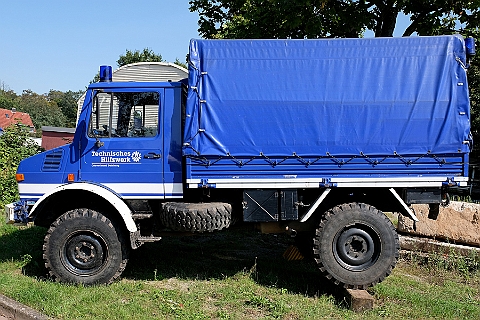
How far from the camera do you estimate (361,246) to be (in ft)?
18.7

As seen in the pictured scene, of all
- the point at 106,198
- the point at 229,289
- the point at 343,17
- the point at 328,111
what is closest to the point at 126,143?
the point at 106,198

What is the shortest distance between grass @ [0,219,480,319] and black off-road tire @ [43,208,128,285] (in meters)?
0.22

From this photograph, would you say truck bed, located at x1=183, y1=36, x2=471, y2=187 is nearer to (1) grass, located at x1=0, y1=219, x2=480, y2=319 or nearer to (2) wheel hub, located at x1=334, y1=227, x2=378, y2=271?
(2) wheel hub, located at x1=334, y1=227, x2=378, y2=271

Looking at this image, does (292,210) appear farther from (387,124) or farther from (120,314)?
(120,314)

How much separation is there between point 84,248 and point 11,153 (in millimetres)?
7079

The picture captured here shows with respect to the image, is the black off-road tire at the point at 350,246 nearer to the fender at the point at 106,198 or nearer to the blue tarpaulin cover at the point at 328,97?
the blue tarpaulin cover at the point at 328,97

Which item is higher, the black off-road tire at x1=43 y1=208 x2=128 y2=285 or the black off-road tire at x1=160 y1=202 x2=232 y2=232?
the black off-road tire at x1=160 y1=202 x2=232 y2=232

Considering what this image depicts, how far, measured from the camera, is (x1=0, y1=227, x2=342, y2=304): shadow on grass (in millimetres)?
6160

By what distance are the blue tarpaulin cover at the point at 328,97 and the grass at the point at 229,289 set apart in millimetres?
1767

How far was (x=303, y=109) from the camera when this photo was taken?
5.60 metres

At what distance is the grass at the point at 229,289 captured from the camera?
5000 mm

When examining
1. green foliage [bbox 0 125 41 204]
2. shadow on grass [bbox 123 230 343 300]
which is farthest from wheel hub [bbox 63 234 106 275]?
green foliage [bbox 0 125 41 204]

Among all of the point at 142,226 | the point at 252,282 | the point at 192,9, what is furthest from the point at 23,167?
the point at 192,9

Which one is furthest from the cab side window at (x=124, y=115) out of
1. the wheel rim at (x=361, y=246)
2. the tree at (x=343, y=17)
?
the tree at (x=343, y=17)
